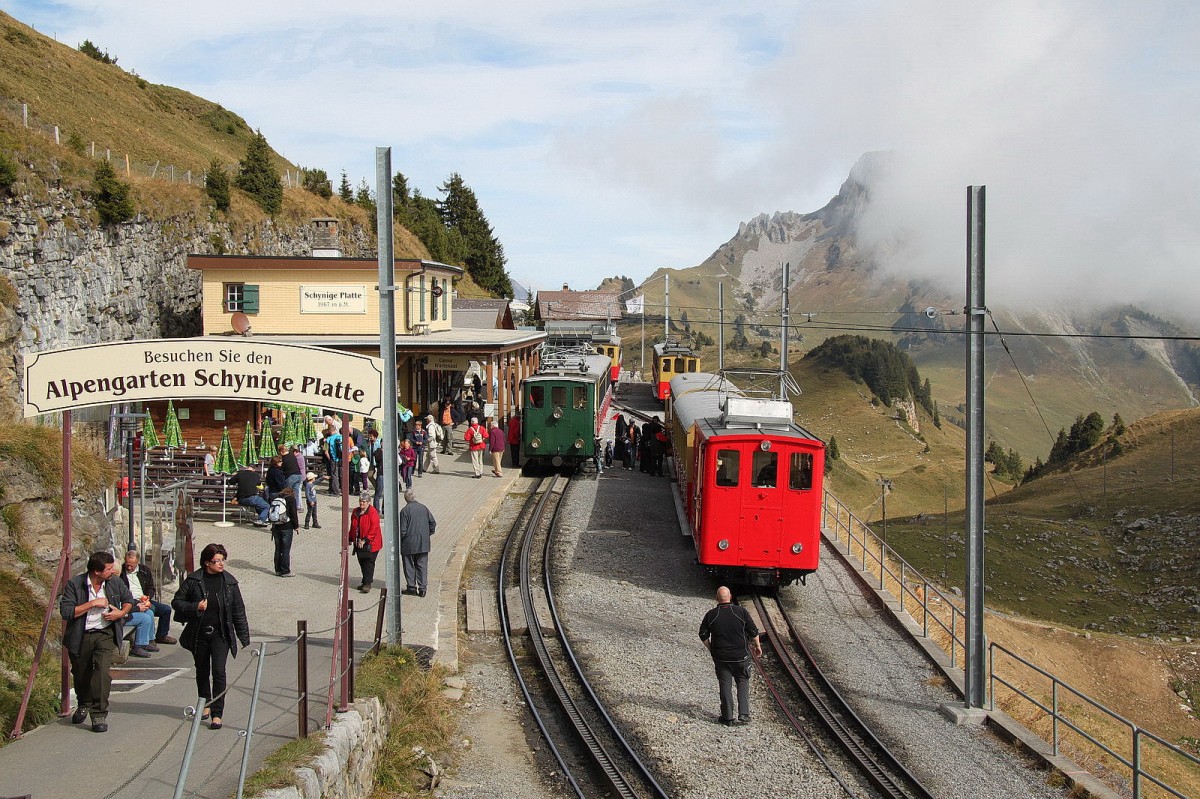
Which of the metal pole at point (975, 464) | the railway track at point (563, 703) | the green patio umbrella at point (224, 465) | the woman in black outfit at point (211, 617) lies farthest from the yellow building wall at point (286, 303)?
the woman in black outfit at point (211, 617)

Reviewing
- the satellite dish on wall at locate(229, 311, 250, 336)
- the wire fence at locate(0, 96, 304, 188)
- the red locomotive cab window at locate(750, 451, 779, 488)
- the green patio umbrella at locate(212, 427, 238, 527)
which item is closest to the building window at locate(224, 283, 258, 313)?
the satellite dish on wall at locate(229, 311, 250, 336)

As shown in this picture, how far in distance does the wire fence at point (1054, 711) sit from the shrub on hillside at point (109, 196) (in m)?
21.8

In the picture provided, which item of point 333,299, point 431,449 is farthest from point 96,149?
point 431,449

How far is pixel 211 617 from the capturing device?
7.48 meters

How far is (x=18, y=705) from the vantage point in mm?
7617

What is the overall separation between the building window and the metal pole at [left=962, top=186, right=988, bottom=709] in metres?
22.4

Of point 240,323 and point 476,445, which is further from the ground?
point 240,323

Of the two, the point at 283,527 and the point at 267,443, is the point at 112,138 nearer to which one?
the point at 267,443

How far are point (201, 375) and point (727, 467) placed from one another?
893 centimetres

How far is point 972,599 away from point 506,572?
7.88 metres

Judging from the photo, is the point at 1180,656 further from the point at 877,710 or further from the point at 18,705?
the point at 18,705

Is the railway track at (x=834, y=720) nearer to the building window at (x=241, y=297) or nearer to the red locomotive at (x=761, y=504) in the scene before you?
the red locomotive at (x=761, y=504)

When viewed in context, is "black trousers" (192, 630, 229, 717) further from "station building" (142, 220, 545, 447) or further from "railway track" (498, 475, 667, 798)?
"station building" (142, 220, 545, 447)

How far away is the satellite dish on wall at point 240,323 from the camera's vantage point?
91.2 ft
